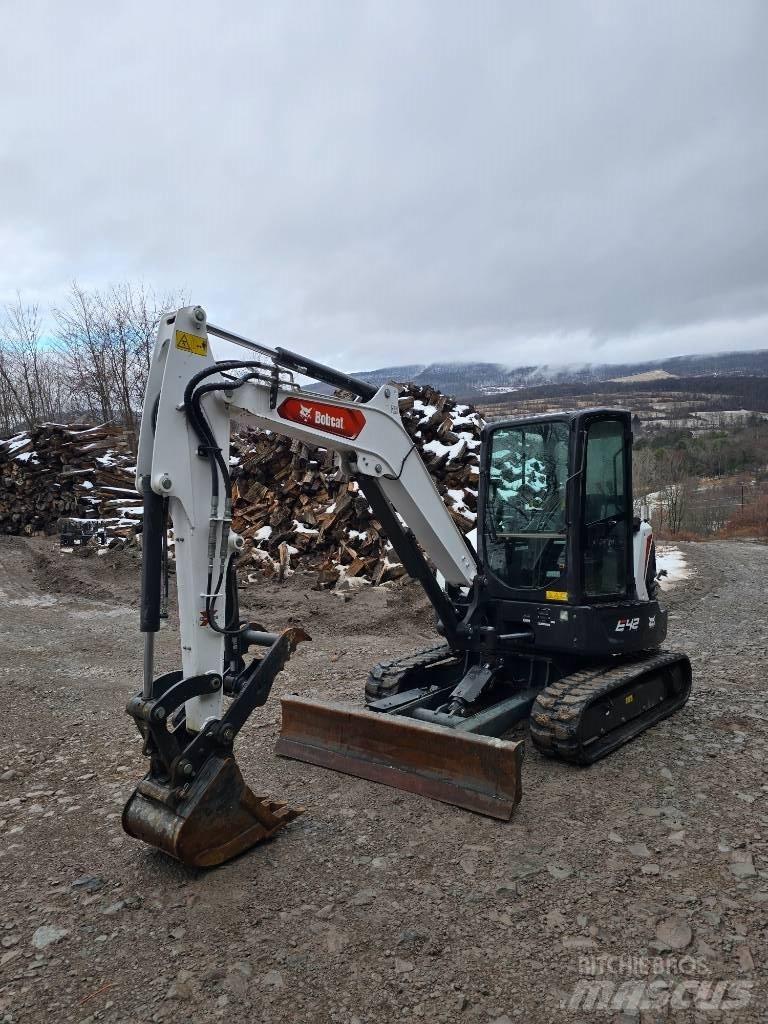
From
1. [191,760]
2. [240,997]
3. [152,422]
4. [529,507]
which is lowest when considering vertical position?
[240,997]

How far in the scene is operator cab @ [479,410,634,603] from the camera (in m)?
5.34

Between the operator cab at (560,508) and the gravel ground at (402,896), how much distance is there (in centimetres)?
130

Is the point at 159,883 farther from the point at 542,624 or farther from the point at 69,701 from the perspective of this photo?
the point at 69,701

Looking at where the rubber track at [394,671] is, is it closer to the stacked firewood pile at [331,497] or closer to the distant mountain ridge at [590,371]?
the stacked firewood pile at [331,497]

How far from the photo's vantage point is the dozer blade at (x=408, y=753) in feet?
14.2

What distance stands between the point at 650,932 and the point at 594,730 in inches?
71.1

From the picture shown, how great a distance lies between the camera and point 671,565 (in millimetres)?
14281

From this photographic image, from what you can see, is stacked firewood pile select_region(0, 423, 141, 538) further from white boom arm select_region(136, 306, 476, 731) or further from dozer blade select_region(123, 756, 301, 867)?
dozer blade select_region(123, 756, 301, 867)

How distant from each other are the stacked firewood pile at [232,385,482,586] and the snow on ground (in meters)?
3.75

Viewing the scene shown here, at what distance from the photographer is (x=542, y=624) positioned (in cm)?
540

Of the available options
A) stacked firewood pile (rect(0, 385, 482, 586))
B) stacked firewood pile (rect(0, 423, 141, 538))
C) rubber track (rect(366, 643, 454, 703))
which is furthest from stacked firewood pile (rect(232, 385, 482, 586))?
rubber track (rect(366, 643, 454, 703))

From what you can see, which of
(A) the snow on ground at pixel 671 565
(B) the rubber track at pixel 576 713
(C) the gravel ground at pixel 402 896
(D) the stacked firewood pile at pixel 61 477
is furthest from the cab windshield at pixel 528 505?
(D) the stacked firewood pile at pixel 61 477

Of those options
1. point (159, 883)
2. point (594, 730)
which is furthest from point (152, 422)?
point (594, 730)

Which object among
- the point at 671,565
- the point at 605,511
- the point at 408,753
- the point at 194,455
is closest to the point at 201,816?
the point at 408,753
